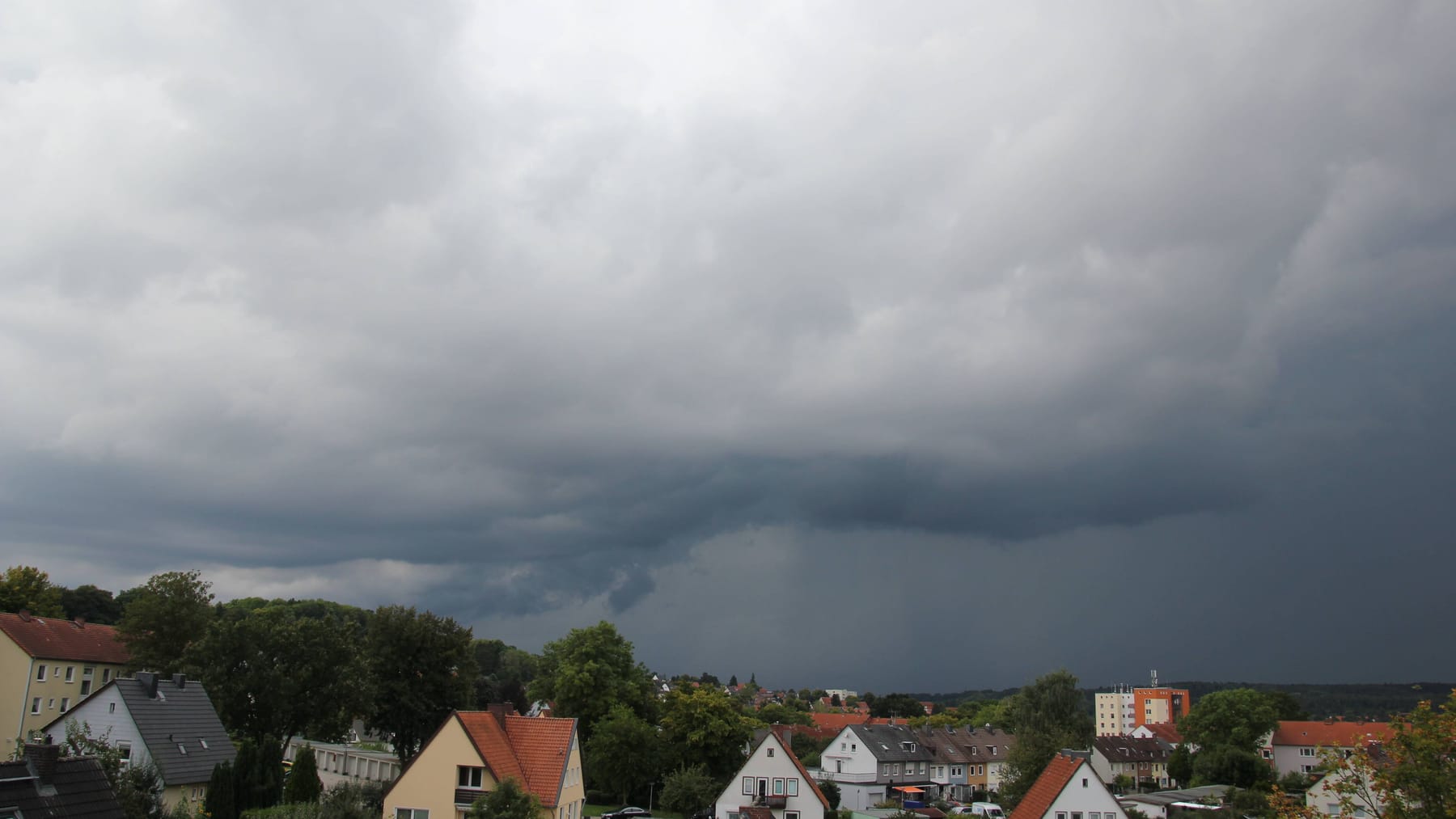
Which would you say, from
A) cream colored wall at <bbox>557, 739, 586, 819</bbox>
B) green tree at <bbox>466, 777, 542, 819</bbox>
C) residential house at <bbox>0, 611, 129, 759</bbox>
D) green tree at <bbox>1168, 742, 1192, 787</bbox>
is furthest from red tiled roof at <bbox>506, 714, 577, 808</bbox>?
green tree at <bbox>1168, 742, 1192, 787</bbox>

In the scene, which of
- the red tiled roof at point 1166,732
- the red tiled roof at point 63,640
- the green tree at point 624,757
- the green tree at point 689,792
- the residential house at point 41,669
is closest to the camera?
the green tree at point 689,792

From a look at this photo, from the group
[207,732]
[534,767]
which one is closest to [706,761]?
[534,767]

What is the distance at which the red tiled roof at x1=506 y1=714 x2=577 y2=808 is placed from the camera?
152ft

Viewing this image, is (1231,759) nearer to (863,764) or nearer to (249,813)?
(863,764)

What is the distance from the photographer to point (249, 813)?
130ft

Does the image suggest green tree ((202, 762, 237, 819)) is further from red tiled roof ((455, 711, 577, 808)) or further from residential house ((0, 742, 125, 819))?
residential house ((0, 742, 125, 819))

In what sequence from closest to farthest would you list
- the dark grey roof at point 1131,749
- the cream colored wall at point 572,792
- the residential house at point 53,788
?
the residential house at point 53,788
the cream colored wall at point 572,792
the dark grey roof at point 1131,749

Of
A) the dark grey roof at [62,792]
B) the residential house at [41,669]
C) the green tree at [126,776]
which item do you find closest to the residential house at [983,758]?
the green tree at [126,776]

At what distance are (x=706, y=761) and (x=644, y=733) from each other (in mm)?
5156

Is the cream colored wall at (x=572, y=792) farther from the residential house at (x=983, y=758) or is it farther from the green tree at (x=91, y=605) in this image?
the green tree at (x=91, y=605)

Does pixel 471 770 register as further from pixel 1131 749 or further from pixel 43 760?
pixel 1131 749

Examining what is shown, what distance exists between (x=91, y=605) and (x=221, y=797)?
108 metres

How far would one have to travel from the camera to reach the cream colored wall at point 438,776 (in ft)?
144

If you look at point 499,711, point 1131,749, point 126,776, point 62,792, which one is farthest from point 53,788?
point 1131,749
